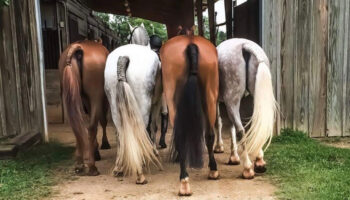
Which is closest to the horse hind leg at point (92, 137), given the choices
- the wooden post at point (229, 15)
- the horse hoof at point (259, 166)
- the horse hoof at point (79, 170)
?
the horse hoof at point (79, 170)

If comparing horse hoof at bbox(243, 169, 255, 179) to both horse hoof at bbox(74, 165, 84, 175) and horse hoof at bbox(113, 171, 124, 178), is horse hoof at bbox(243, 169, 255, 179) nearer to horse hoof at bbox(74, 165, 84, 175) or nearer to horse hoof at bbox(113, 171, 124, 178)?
horse hoof at bbox(113, 171, 124, 178)

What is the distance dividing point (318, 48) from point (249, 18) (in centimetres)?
166

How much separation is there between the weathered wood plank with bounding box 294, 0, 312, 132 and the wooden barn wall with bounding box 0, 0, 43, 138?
400 centimetres

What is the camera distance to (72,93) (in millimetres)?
3209

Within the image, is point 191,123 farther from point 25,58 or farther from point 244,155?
point 25,58

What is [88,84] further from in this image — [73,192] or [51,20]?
[51,20]

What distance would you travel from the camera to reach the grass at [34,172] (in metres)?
3.03

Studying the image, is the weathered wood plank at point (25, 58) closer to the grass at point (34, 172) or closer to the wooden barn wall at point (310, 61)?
the grass at point (34, 172)

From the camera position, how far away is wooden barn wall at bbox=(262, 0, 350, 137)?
484 centimetres

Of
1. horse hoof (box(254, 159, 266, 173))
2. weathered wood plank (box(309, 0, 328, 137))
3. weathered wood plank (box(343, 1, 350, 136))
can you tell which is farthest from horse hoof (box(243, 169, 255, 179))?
weathered wood plank (box(343, 1, 350, 136))

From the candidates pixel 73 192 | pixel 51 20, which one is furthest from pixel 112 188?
pixel 51 20

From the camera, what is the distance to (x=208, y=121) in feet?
10.2

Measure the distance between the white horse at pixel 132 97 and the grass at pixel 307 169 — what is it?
4.36ft

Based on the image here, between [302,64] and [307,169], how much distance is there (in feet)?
6.73
